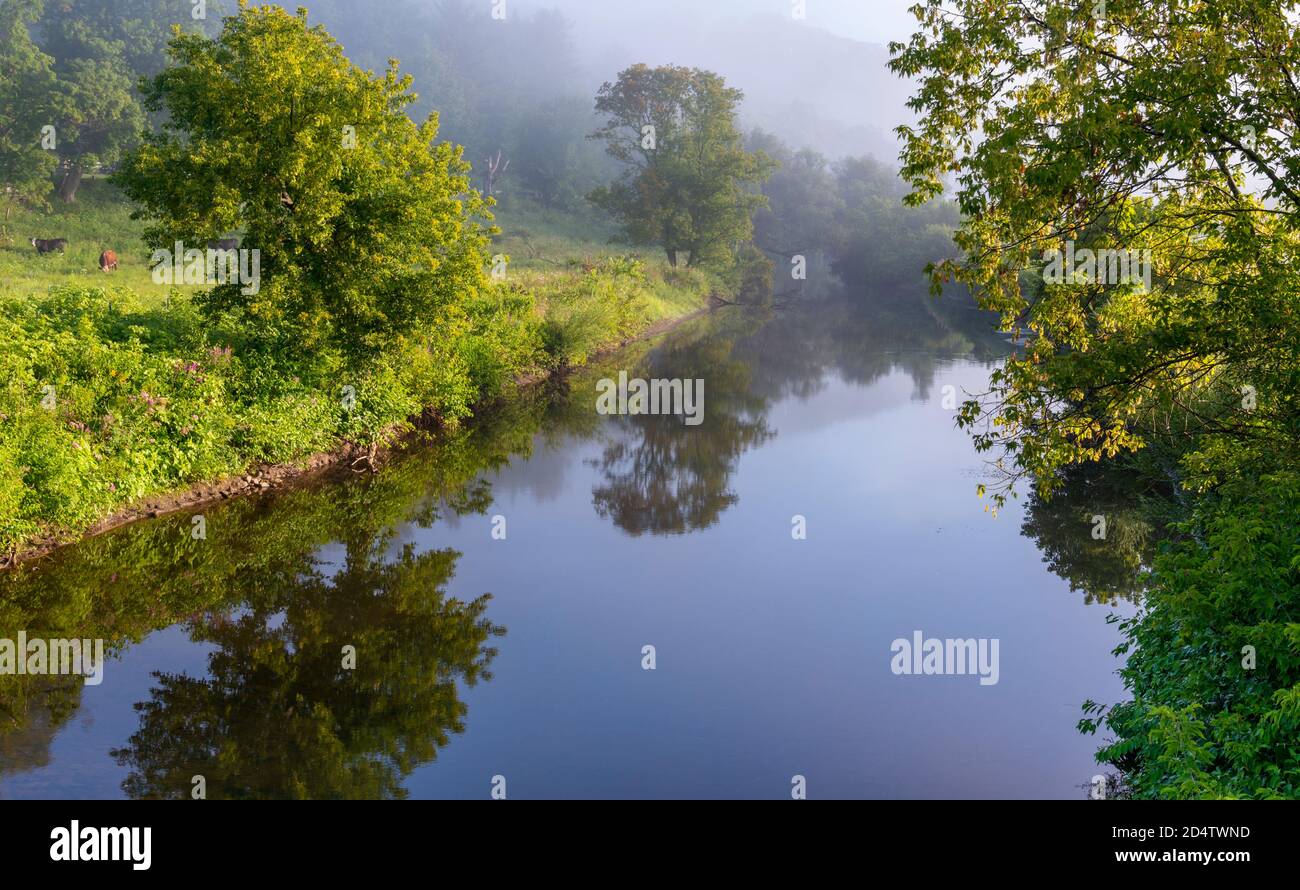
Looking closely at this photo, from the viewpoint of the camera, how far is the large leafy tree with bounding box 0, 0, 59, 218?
5275 centimetres

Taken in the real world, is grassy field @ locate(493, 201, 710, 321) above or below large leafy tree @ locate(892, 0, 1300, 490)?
above

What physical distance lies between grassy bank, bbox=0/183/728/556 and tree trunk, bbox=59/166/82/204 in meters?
27.0

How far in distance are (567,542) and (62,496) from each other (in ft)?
28.1

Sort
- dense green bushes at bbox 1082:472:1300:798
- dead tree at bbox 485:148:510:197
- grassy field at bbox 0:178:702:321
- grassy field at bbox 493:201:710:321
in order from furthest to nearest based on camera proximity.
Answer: dead tree at bbox 485:148:510:197 < grassy field at bbox 493:201:710:321 < grassy field at bbox 0:178:702:321 < dense green bushes at bbox 1082:472:1300:798

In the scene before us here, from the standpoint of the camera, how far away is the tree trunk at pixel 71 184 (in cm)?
5766

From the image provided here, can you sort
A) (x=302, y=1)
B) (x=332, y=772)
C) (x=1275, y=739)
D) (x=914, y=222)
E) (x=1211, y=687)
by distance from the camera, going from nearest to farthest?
(x=1275, y=739) < (x=1211, y=687) < (x=332, y=772) < (x=914, y=222) < (x=302, y=1)

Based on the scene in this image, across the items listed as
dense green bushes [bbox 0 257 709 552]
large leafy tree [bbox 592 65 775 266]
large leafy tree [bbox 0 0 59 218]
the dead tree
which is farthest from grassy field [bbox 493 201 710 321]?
large leafy tree [bbox 0 0 59 218]

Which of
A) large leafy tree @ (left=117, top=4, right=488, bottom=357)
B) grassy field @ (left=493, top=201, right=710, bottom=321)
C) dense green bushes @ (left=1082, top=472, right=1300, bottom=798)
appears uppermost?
grassy field @ (left=493, top=201, right=710, bottom=321)

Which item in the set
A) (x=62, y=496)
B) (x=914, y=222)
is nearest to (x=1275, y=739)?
(x=62, y=496)

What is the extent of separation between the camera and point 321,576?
640 inches

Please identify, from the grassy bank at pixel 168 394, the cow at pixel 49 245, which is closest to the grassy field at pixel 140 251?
the cow at pixel 49 245

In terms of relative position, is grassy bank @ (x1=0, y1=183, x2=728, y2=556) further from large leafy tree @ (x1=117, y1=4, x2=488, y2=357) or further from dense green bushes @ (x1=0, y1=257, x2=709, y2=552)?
large leafy tree @ (x1=117, y1=4, x2=488, y2=357)

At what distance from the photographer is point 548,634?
570 inches
